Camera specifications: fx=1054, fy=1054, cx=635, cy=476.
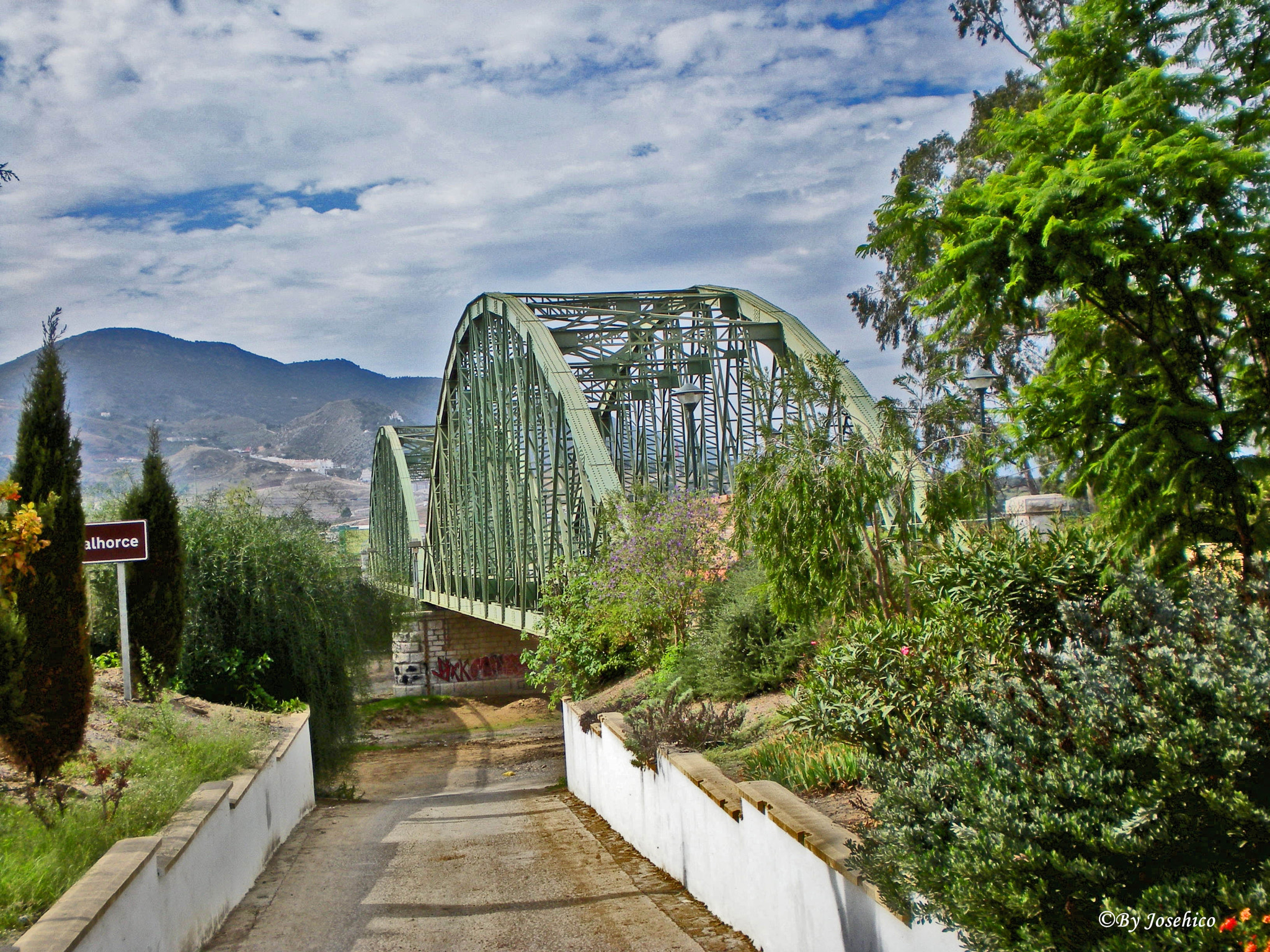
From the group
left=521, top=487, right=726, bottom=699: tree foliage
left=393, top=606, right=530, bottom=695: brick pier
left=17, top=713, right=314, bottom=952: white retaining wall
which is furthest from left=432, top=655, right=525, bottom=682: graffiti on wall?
left=17, top=713, right=314, bottom=952: white retaining wall

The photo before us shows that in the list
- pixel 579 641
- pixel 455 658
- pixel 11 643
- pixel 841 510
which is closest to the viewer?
pixel 11 643

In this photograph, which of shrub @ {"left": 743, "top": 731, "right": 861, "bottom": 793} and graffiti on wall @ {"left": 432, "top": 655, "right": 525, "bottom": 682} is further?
graffiti on wall @ {"left": 432, "top": 655, "right": 525, "bottom": 682}

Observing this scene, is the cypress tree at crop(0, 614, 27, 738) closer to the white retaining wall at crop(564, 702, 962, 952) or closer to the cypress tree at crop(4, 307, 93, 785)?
the cypress tree at crop(4, 307, 93, 785)

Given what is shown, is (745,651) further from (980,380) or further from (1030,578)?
(980,380)

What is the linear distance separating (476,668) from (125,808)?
36826mm

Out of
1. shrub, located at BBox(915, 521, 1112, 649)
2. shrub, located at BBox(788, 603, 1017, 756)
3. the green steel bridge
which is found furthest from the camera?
the green steel bridge

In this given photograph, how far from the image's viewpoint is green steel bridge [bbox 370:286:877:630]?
69.5 ft

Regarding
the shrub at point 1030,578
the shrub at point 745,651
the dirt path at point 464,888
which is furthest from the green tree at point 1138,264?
the shrub at point 745,651

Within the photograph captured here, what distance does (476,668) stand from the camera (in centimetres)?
4297

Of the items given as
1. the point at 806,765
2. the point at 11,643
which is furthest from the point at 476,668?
the point at 806,765

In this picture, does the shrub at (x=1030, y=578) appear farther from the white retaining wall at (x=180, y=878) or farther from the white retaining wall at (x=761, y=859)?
the white retaining wall at (x=180, y=878)

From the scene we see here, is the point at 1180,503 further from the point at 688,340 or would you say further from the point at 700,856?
the point at 688,340

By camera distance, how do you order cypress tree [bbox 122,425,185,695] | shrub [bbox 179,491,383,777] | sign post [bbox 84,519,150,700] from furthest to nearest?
shrub [bbox 179,491,383,777], cypress tree [bbox 122,425,185,695], sign post [bbox 84,519,150,700]

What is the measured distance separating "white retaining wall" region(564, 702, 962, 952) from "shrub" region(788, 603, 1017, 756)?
58cm
